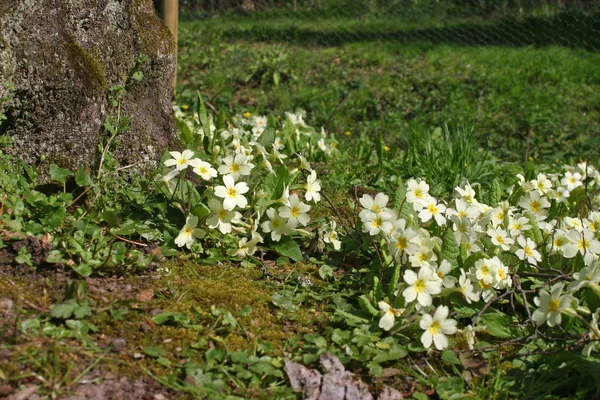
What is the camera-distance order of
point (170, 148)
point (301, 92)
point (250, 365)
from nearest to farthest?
point (250, 365) → point (170, 148) → point (301, 92)

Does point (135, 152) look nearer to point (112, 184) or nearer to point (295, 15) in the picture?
point (112, 184)

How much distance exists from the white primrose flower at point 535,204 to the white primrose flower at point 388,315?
113 cm

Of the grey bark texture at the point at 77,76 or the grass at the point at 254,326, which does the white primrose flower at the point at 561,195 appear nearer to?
the grass at the point at 254,326

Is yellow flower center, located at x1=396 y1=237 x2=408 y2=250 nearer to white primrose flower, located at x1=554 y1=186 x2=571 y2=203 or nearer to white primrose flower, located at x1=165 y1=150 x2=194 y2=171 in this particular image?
white primrose flower, located at x1=165 y1=150 x2=194 y2=171

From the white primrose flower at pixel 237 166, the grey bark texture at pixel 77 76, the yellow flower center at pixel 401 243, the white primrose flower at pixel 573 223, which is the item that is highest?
the grey bark texture at pixel 77 76

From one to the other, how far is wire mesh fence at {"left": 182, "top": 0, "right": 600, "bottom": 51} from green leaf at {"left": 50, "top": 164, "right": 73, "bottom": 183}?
21.7 ft

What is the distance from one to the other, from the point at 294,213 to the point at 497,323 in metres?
0.93

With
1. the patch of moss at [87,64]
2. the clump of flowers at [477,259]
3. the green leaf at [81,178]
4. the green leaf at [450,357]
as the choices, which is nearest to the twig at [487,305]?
the clump of flowers at [477,259]

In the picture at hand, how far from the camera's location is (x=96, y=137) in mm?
3039

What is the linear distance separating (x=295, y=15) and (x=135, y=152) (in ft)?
23.3

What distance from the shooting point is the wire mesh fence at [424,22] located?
9.20 metres

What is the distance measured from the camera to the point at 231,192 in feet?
8.83

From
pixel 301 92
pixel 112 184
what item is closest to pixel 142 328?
pixel 112 184

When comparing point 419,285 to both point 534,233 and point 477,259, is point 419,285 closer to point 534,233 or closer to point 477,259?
point 477,259
